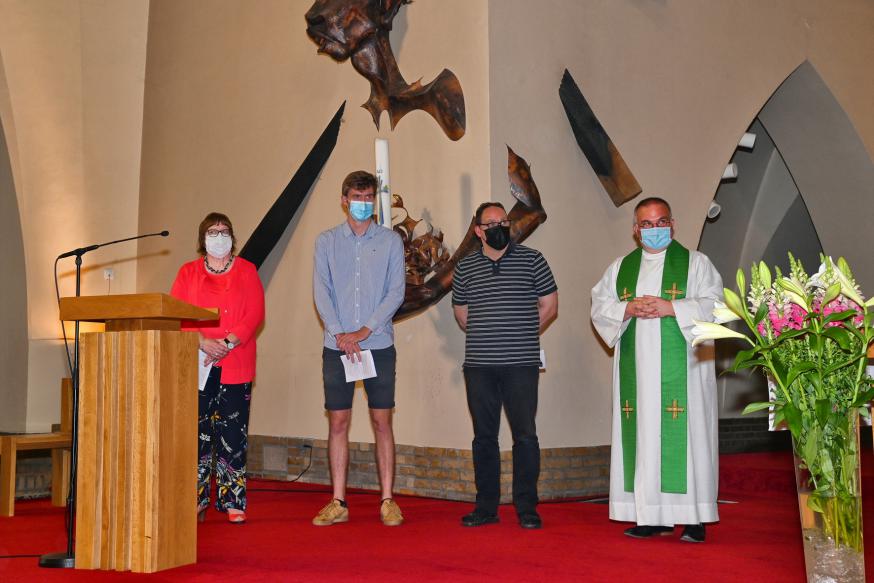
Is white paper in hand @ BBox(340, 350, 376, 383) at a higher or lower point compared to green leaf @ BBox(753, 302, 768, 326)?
lower

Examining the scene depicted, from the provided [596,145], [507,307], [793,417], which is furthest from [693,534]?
[596,145]

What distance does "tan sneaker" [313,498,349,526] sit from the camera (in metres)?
4.66

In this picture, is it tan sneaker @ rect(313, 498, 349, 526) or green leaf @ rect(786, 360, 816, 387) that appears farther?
tan sneaker @ rect(313, 498, 349, 526)

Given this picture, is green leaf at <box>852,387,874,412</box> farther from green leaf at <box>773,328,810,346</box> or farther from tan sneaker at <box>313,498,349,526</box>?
tan sneaker at <box>313,498,349,526</box>

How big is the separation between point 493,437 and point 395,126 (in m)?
2.30

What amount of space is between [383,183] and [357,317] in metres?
0.89

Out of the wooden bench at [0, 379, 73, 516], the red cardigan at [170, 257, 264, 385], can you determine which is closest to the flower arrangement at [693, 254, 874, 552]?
the red cardigan at [170, 257, 264, 385]

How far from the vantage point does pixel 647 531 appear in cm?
437

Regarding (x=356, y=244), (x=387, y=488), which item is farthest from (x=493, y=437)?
(x=356, y=244)

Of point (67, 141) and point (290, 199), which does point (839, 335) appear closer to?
point (290, 199)

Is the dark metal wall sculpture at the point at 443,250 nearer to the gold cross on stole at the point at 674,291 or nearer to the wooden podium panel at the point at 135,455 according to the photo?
the gold cross on stole at the point at 674,291

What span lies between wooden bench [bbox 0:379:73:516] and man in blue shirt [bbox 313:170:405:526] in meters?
1.89

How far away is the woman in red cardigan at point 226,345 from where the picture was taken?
4859 millimetres

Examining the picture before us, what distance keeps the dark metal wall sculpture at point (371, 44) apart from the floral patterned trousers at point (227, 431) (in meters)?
2.11
